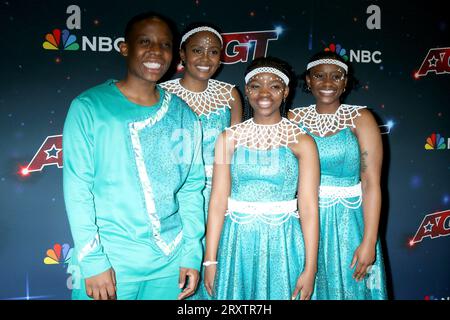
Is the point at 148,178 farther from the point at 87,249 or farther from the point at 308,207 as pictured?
the point at 308,207

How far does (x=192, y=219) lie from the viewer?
6.46ft

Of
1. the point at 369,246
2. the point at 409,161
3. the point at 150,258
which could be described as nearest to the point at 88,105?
the point at 150,258

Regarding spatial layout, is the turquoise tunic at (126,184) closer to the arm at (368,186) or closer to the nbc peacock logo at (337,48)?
the arm at (368,186)

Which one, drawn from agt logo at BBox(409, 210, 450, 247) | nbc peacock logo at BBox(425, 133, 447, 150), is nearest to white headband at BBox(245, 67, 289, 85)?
nbc peacock logo at BBox(425, 133, 447, 150)

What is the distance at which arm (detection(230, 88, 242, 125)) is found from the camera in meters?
2.55

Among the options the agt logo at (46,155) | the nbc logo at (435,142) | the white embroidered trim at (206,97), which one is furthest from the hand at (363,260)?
the agt logo at (46,155)

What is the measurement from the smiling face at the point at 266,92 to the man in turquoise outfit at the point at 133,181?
1.19 ft

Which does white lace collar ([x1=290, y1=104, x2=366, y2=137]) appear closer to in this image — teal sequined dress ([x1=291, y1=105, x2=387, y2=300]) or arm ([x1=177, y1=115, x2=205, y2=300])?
teal sequined dress ([x1=291, y1=105, x2=387, y2=300])

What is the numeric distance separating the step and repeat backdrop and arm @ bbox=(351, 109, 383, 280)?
88 centimetres

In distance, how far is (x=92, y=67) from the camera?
2918 mm

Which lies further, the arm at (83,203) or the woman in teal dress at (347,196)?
the woman in teal dress at (347,196)

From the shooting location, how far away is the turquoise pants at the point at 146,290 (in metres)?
1.77

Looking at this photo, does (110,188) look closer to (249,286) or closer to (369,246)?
(249,286)
